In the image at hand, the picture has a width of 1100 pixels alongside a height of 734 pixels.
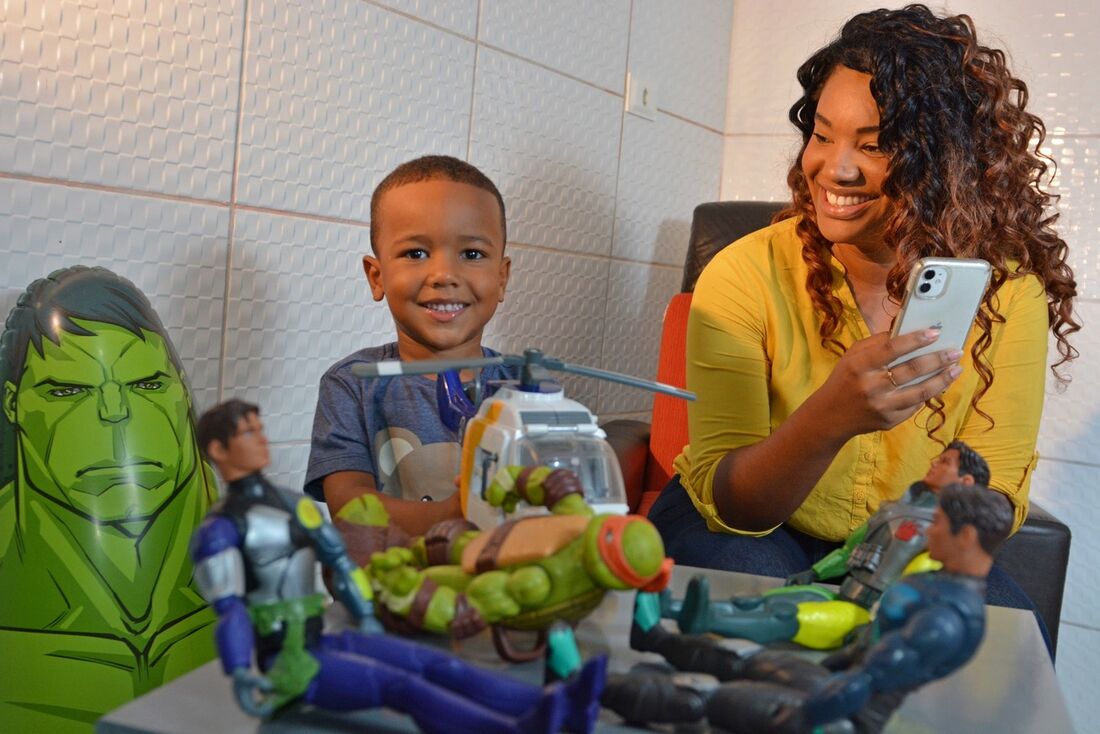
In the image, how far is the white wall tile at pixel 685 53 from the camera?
2559 millimetres

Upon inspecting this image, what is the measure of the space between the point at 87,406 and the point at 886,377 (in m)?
0.81

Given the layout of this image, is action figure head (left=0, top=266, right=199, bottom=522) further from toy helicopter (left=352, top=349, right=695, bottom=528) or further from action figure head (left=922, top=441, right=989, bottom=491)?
action figure head (left=922, top=441, right=989, bottom=491)

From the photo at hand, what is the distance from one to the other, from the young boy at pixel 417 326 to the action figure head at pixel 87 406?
221mm

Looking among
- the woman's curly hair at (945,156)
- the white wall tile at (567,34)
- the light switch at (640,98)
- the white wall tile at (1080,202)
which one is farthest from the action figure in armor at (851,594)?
the white wall tile at (1080,202)

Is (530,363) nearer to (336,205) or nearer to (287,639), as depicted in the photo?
(287,639)

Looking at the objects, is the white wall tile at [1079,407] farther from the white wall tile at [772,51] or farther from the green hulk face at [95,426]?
the green hulk face at [95,426]

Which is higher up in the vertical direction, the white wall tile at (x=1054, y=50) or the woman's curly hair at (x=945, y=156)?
the white wall tile at (x=1054, y=50)

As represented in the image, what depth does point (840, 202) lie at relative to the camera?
1482mm

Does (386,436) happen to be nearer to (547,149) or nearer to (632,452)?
(632,452)

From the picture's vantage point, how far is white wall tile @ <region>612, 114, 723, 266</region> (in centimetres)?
256

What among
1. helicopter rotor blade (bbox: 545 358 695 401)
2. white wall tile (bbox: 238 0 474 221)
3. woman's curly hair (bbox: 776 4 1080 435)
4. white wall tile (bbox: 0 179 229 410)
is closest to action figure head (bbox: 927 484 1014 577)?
helicopter rotor blade (bbox: 545 358 695 401)

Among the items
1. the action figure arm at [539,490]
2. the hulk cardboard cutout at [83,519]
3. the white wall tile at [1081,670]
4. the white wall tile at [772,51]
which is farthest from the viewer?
the white wall tile at [772,51]

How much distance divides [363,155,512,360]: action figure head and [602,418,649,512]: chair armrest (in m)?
0.76

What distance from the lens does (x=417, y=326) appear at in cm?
131
